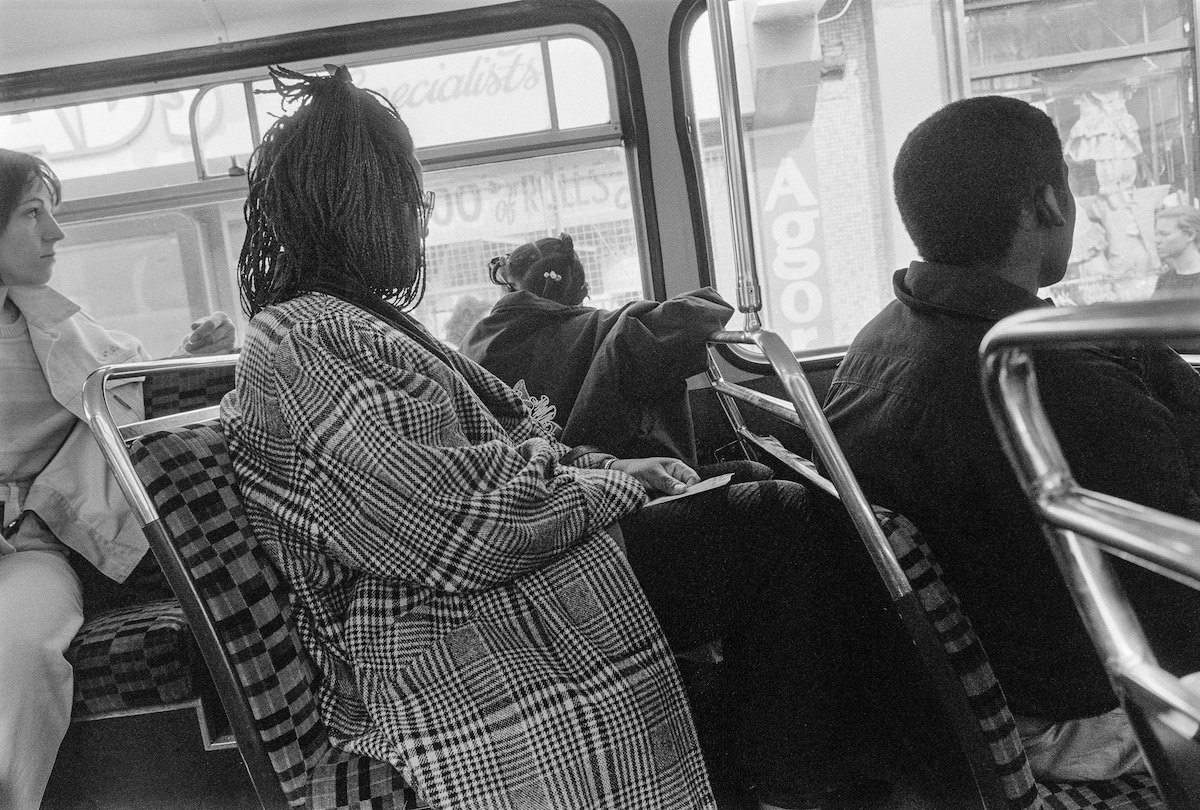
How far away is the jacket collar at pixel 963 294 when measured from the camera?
4.47ft

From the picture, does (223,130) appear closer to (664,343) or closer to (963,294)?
(664,343)

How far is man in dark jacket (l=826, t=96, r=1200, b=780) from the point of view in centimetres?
113

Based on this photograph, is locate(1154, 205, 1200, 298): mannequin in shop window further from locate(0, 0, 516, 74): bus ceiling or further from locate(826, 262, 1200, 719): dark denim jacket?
locate(0, 0, 516, 74): bus ceiling

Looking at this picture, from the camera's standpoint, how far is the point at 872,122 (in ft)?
11.0

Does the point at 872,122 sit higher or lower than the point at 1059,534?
higher

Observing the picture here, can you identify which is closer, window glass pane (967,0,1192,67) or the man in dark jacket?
the man in dark jacket

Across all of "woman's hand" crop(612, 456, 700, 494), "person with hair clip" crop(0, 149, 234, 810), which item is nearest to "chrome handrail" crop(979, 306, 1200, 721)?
"woman's hand" crop(612, 456, 700, 494)

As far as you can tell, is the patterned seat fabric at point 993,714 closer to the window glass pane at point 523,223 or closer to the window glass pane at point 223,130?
the window glass pane at point 523,223

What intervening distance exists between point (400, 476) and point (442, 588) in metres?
0.16

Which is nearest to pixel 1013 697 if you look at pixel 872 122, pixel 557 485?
pixel 557 485

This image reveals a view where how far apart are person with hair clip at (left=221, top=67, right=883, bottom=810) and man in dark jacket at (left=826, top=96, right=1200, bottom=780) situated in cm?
24

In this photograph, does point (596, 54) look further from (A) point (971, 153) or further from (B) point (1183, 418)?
(B) point (1183, 418)

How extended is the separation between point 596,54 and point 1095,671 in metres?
2.63

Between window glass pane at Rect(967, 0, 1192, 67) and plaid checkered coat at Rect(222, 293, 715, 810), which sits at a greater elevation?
window glass pane at Rect(967, 0, 1192, 67)
